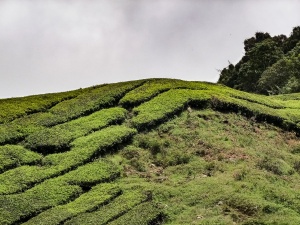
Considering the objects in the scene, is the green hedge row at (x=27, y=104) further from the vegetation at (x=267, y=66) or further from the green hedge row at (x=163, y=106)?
the vegetation at (x=267, y=66)

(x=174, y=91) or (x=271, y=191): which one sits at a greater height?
(x=174, y=91)

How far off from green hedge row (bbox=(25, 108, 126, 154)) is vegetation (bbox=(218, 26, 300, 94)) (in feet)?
88.7

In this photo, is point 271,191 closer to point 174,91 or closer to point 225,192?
point 225,192

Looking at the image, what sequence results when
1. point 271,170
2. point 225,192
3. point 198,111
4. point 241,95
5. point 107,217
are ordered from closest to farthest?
point 107,217 → point 225,192 → point 271,170 → point 198,111 → point 241,95

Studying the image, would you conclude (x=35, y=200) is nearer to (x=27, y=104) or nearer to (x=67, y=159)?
Answer: (x=67, y=159)

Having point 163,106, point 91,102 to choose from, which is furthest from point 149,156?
point 91,102

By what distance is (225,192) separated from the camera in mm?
19031

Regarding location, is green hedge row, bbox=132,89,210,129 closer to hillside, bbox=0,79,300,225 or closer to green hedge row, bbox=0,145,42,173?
hillside, bbox=0,79,300,225

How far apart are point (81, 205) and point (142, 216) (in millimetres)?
2284

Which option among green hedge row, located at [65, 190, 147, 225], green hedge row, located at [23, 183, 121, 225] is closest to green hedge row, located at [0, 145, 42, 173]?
green hedge row, located at [23, 183, 121, 225]

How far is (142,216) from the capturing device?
58.6 ft

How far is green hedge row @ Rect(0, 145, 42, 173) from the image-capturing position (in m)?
21.5

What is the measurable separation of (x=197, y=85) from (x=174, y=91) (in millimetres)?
2690

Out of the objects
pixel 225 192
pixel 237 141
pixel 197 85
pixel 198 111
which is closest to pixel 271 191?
pixel 225 192
